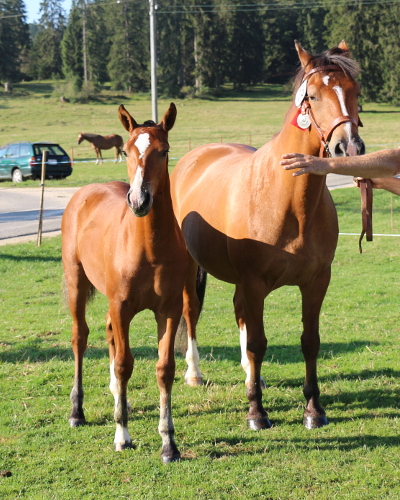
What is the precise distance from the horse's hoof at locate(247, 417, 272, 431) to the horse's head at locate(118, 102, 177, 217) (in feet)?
6.39

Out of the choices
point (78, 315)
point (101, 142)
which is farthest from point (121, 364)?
point (101, 142)

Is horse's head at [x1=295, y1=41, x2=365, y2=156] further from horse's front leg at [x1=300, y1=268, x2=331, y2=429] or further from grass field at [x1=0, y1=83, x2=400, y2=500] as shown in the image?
grass field at [x1=0, y1=83, x2=400, y2=500]

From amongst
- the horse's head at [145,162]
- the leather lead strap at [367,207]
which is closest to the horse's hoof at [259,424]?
the leather lead strap at [367,207]

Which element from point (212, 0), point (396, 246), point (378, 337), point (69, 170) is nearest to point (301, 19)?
point (212, 0)

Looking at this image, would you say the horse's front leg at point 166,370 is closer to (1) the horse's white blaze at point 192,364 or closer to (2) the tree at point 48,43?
(1) the horse's white blaze at point 192,364

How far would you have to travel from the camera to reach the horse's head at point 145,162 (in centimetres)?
362

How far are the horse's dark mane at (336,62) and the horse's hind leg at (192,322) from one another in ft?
8.01

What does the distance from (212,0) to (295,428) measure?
87.5m

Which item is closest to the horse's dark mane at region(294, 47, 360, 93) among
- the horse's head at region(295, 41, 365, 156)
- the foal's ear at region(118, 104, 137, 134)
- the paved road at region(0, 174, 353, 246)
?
the horse's head at region(295, 41, 365, 156)

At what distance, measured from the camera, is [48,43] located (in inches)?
3802

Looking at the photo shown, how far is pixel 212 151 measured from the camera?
6699mm

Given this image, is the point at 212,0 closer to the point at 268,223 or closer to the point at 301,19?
the point at 301,19

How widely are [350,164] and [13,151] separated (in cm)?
2391

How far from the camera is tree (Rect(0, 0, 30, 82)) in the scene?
8356 centimetres
